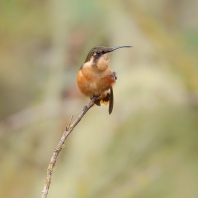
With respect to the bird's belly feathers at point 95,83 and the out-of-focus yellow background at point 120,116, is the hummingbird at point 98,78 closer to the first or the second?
the bird's belly feathers at point 95,83

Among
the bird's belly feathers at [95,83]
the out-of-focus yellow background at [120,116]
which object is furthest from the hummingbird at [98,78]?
the out-of-focus yellow background at [120,116]

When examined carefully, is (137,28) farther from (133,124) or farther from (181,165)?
A: (181,165)

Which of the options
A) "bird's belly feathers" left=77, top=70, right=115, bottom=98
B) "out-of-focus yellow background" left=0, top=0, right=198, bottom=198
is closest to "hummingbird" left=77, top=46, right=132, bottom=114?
"bird's belly feathers" left=77, top=70, right=115, bottom=98

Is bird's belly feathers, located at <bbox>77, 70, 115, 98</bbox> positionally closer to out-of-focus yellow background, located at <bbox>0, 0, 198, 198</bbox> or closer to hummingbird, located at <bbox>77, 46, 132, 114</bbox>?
hummingbird, located at <bbox>77, 46, 132, 114</bbox>

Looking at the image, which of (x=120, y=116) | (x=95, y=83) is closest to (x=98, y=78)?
(x=95, y=83)

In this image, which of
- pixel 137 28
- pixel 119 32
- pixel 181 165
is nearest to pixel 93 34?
pixel 119 32

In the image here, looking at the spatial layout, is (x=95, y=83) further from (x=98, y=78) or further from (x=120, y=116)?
(x=120, y=116)
